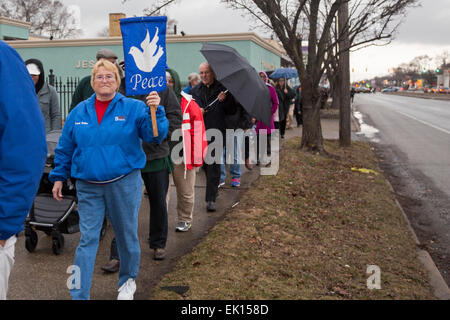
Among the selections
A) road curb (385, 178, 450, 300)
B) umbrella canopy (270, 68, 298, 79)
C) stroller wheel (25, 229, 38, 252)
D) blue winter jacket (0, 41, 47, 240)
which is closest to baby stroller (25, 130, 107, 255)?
stroller wheel (25, 229, 38, 252)

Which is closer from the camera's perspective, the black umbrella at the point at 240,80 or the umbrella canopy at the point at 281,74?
the black umbrella at the point at 240,80

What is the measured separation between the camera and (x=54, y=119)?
21.8ft

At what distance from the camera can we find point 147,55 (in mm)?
3705

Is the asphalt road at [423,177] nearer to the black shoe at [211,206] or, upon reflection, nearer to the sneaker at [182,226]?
the black shoe at [211,206]

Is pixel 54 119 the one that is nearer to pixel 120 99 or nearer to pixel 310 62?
pixel 120 99

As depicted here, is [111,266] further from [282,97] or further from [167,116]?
[282,97]

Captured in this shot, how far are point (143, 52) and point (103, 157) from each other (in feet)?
2.85

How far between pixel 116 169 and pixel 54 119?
353 centimetres

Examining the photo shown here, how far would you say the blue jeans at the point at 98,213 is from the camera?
11.7 feet

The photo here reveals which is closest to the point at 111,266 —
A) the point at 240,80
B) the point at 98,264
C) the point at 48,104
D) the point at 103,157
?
the point at 98,264

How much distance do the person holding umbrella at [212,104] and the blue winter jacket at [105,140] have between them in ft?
10.6

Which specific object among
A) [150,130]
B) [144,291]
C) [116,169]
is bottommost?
[144,291]

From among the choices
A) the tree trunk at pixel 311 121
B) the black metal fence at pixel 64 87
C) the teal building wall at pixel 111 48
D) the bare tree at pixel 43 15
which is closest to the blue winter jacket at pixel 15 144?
the tree trunk at pixel 311 121
